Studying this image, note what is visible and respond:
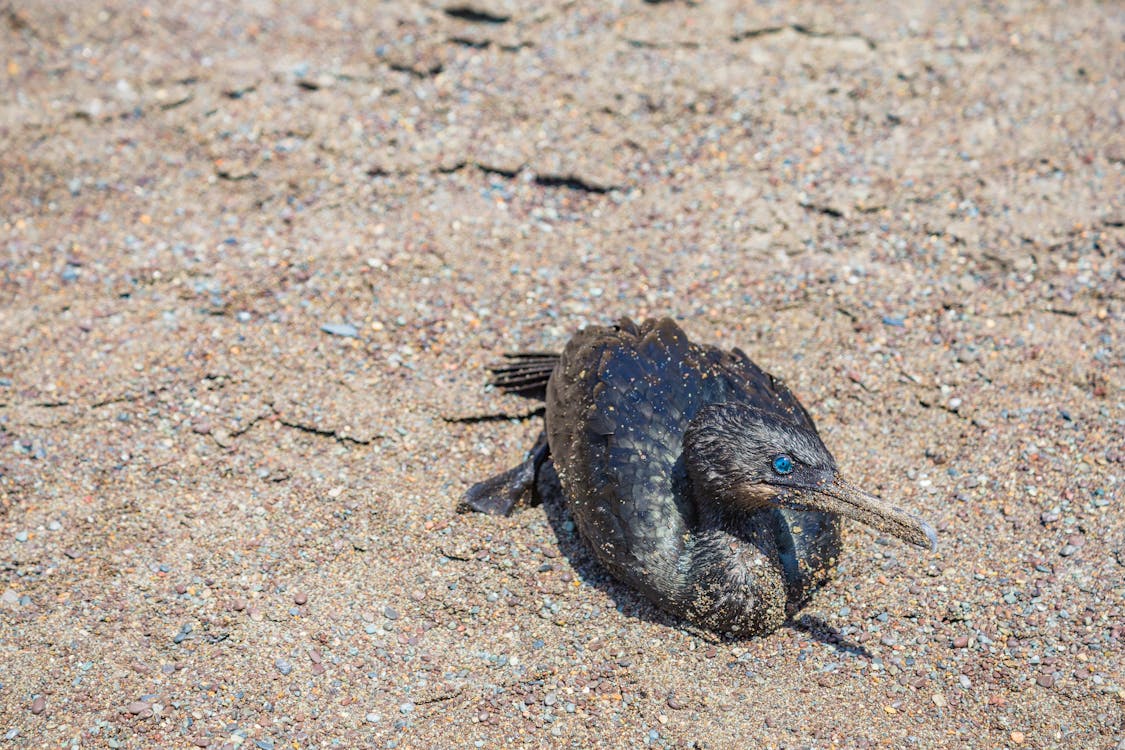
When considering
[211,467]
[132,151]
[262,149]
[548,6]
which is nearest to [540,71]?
[548,6]

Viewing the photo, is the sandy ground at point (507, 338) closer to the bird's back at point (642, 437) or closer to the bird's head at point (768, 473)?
the bird's back at point (642, 437)

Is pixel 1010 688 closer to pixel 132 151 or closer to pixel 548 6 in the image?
pixel 548 6

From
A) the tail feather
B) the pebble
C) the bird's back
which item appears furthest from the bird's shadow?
the pebble

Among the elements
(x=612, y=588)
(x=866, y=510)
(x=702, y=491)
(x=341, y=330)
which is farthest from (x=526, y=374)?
(x=866, y=510)

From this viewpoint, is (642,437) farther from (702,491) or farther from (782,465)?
(782,465)

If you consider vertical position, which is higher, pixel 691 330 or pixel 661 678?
pixel 691 330

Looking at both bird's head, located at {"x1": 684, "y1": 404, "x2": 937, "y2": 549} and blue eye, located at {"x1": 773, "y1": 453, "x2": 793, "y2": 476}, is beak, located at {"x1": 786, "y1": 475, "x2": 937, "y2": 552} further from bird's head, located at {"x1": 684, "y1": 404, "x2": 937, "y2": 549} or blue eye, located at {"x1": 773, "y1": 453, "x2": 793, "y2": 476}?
blue eye, located at {"x1": 773, "y1": 453, "x2": 793, "y2": 476}

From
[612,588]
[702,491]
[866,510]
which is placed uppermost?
[866,510]
